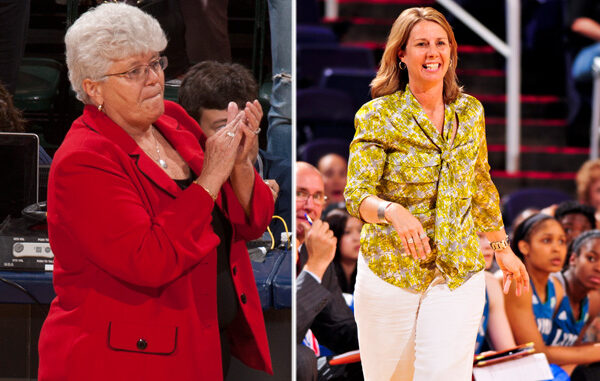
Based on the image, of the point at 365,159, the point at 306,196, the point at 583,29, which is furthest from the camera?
the point at 583,29

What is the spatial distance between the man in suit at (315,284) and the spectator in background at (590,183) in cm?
304

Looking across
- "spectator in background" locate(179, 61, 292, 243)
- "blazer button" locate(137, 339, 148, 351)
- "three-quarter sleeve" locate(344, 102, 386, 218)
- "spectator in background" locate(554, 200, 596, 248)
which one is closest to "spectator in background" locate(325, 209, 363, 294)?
"spectator in background" locate(554, 200, 596, 248)

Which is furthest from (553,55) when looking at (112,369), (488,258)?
(112,369)

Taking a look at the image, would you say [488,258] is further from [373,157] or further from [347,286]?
[373,157]

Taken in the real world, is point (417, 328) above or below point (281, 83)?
below

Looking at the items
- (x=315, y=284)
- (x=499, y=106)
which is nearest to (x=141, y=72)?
(x=315, y=284)

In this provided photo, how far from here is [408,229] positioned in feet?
6.64

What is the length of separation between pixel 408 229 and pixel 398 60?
0.52m

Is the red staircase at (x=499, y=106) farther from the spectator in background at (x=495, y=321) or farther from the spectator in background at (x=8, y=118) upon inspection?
the spectator in background at (x=8, y=118)

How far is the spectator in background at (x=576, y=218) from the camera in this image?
5.15 m

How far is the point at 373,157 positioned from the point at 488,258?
2.15 meters

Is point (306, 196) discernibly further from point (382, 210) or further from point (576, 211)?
point (576, 211)

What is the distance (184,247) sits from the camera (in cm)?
192

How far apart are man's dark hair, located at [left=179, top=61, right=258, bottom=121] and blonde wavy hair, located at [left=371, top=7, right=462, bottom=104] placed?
37 centimetres
